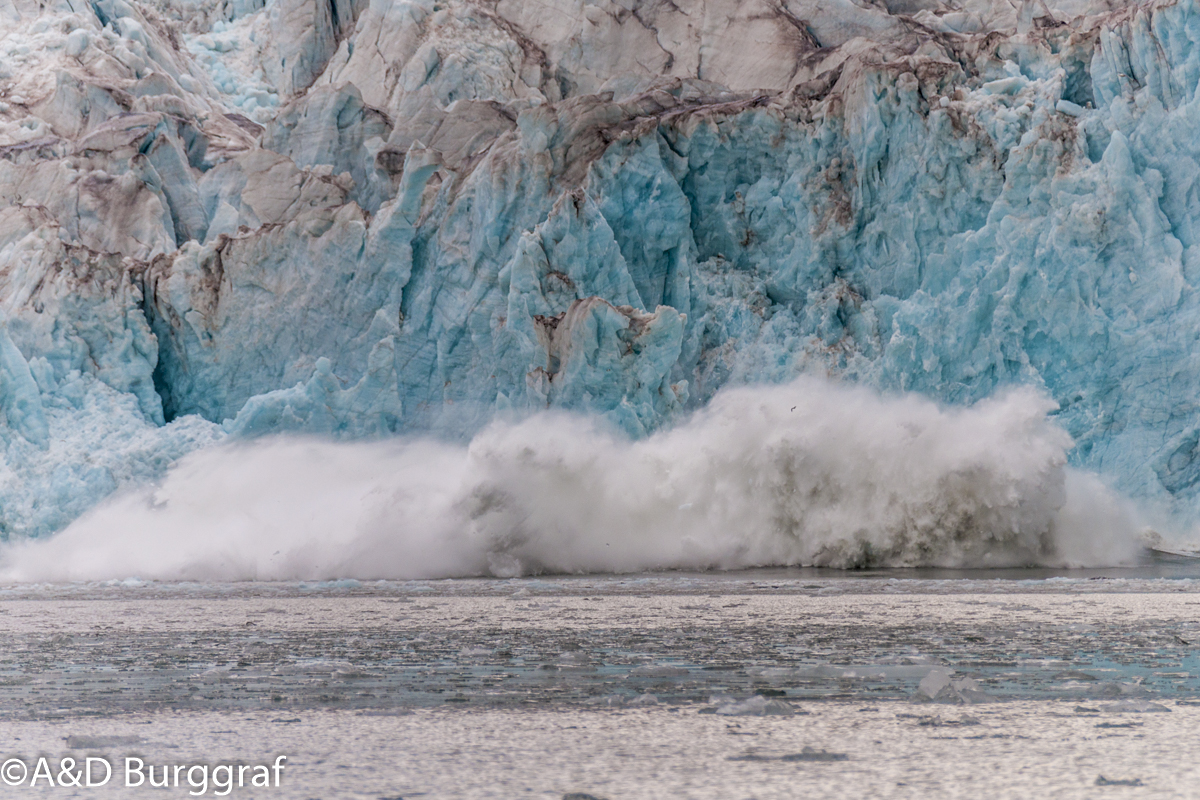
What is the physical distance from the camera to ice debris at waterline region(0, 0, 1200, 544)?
774 inches

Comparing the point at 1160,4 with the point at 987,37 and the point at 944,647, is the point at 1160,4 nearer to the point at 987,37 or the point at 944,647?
the point at 987,37

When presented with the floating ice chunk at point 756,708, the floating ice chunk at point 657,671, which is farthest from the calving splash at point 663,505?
the floating ice chunk at point 756,708

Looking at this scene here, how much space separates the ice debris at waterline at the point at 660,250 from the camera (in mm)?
19672

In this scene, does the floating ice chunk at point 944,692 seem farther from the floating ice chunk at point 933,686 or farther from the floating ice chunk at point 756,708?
the floating ice chunk at point 756,708

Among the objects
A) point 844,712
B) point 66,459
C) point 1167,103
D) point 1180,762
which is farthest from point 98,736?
point 1167,103

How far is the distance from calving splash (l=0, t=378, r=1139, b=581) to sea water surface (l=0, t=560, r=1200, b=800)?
7.66 metres

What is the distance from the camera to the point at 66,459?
21188mm

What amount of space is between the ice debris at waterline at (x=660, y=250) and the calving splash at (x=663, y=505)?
1.50 ft

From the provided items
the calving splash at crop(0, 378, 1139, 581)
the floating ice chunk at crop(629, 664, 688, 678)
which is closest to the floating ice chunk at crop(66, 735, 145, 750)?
the floating ice chunk at crop(629, 664, 688, 678)

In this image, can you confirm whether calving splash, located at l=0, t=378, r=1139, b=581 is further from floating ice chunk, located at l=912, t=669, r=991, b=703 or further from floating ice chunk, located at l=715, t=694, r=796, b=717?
floating ice chunk, located at l=715, t=694, r=796, b=717

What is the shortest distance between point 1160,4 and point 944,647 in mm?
16997

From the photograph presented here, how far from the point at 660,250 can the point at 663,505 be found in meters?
5.47

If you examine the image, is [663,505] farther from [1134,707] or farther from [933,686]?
[1134,707]

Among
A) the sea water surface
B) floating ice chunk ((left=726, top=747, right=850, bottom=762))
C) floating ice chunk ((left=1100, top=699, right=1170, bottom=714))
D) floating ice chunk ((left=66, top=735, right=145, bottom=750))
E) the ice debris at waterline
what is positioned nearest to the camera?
the sea water surface
